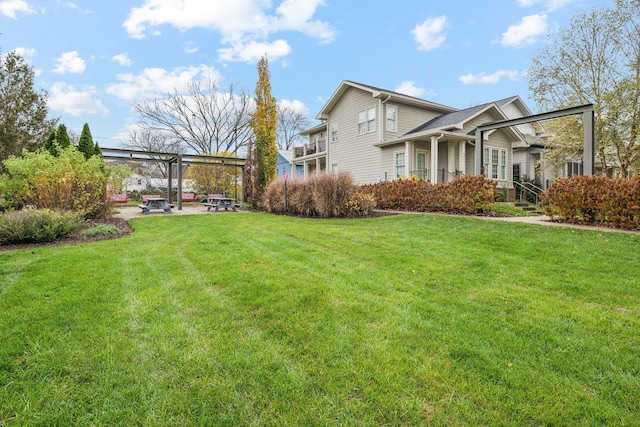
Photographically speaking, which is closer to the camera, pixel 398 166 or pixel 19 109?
pixel 398 166

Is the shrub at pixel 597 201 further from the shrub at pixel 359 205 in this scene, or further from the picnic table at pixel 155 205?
the picnic table at pixel 155 205

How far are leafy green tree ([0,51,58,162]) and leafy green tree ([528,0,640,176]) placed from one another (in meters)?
30.2

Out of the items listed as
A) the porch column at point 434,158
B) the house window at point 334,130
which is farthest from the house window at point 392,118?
the house window at point 334,130

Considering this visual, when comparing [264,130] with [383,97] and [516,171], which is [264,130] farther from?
[516,171]

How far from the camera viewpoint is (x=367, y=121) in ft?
58.3

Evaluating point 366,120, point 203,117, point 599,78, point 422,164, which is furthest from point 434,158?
point 203,117

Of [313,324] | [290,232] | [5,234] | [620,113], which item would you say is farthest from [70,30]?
[620,113]

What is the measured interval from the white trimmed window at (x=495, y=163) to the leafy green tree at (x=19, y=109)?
27559 mm

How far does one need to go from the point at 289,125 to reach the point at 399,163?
28.8 metres

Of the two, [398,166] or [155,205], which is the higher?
[398,166]

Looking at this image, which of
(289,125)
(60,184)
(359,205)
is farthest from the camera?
(289,125)

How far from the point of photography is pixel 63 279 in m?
3.76

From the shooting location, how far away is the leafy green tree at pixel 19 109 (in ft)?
68.6

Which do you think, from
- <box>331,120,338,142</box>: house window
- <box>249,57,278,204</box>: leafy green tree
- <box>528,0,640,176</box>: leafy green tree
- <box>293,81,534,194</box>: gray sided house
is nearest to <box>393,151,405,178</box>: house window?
<box>293,81,534,194</box>: gray sided house
